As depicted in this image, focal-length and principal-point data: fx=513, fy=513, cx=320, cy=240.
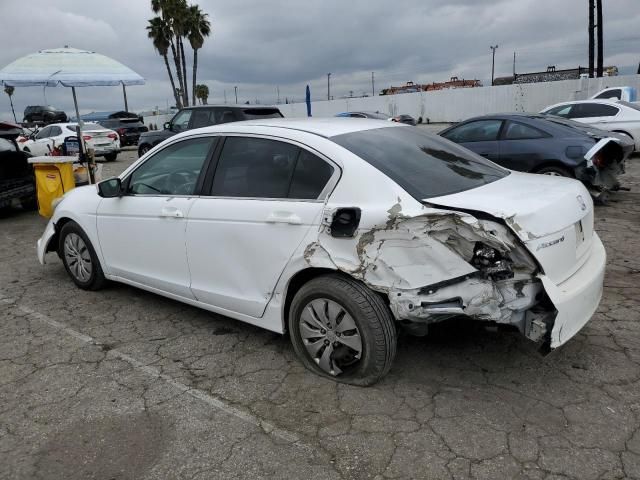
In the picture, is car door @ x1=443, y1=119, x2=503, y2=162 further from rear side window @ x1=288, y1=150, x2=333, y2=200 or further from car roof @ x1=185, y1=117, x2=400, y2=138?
rear side window @ x1=288, y1=150, x2=333, y2=200

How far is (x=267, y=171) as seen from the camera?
3.37 m

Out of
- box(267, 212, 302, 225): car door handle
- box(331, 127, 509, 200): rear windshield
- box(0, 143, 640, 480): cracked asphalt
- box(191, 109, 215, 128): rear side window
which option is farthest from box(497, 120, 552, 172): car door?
box(191, 109, 215, 128): rear side window

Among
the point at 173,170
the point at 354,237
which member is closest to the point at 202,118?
the point at 173,170

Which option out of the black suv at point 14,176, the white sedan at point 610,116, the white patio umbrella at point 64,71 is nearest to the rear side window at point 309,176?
the black suv at point 14,176

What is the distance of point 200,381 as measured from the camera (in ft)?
10.7

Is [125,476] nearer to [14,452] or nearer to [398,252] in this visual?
[14,452]

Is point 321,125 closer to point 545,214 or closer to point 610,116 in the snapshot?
point 545,214

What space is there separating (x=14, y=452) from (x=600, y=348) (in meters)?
3.55

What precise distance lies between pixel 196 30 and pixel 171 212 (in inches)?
1449

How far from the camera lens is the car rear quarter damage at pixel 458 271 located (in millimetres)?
2600

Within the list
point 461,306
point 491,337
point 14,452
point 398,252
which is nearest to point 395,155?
point 398,252

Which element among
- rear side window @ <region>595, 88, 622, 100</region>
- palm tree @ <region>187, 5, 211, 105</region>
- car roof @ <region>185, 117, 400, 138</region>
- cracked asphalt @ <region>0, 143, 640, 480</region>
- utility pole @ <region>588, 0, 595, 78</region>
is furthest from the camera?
palm tree @ <region>187, 5, 211, 105</region>

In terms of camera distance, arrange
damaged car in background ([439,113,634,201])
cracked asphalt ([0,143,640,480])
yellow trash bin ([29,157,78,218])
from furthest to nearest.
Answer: yellow trash bin ([29,157,78,218])
damaged car in background ([439,113,634,201])
cracked asphalt ([0,143,640,480])

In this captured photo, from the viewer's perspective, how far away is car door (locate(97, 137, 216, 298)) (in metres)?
3.75
